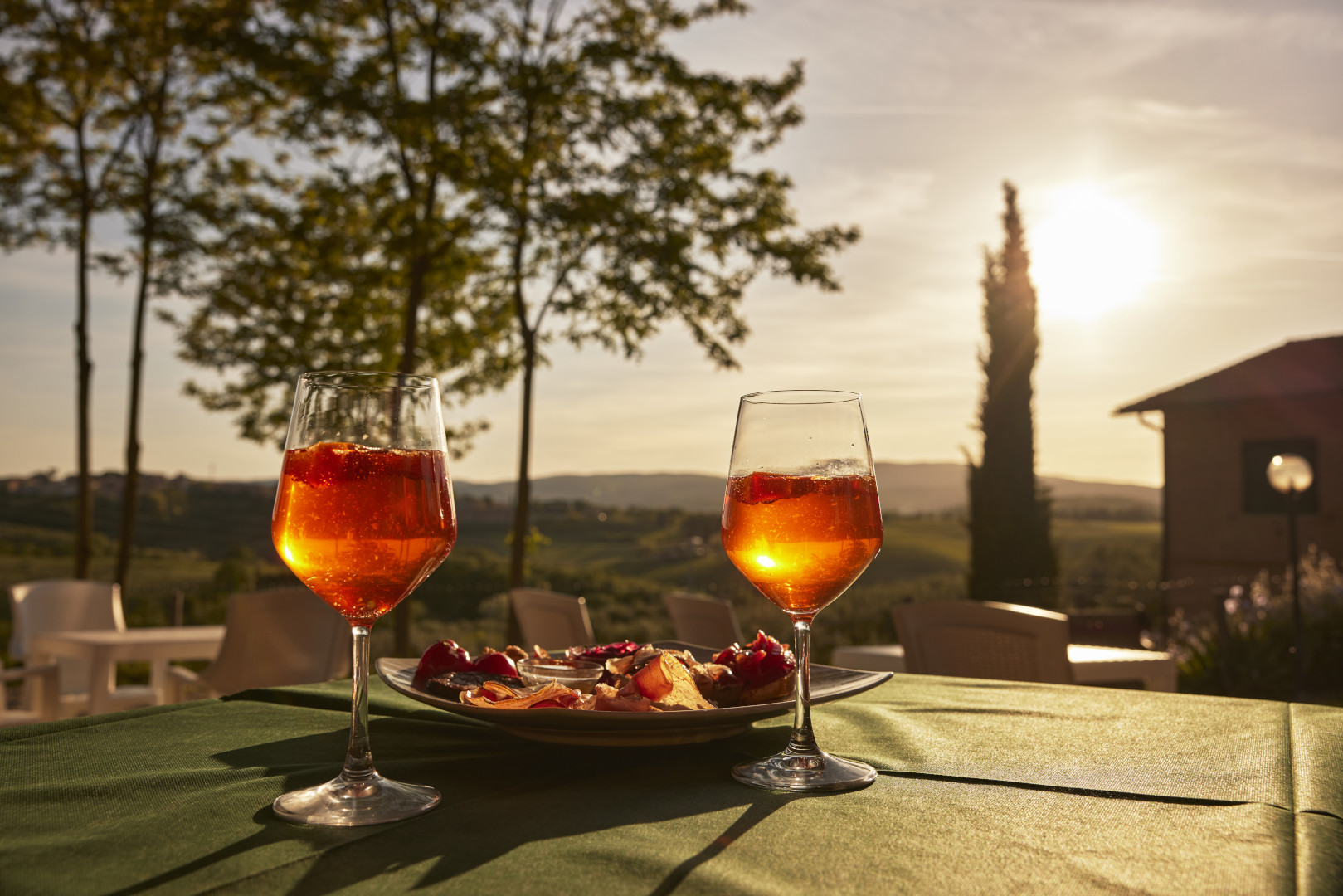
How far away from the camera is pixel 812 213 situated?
11352mm

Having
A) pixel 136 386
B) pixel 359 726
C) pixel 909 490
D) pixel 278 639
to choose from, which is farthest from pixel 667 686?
pixel 909 490

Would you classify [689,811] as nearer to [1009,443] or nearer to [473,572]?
[473,572]

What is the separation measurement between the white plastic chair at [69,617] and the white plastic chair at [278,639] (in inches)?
104

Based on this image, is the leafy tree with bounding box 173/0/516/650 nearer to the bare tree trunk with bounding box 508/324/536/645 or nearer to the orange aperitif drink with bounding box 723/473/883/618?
the bare tree trunk with bounding box 508/324/536/645

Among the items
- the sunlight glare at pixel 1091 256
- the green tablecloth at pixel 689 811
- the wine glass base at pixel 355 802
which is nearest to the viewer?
the green tablecloth at pixel 689 811

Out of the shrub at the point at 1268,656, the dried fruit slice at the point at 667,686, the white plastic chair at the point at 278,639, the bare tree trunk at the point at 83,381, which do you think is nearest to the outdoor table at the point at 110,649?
the white plastic chair at the point at 278,639

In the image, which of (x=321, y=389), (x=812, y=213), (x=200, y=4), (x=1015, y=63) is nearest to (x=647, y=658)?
(x=321, y=389)

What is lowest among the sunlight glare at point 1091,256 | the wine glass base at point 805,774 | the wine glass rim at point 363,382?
the wine glass base at point 805,774

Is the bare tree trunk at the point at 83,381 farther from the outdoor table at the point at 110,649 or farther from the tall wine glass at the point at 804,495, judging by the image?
the tall wine glass at the point at 804,495

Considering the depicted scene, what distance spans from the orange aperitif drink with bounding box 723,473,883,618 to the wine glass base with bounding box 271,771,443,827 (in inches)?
18.4

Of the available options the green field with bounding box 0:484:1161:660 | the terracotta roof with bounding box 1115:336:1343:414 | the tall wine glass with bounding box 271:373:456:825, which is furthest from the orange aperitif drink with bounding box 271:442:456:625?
the terracotta roof with bounding box 1115:336:1343:414

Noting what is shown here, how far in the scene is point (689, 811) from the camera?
893mm

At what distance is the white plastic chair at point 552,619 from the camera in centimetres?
420

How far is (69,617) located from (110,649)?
1.79m
